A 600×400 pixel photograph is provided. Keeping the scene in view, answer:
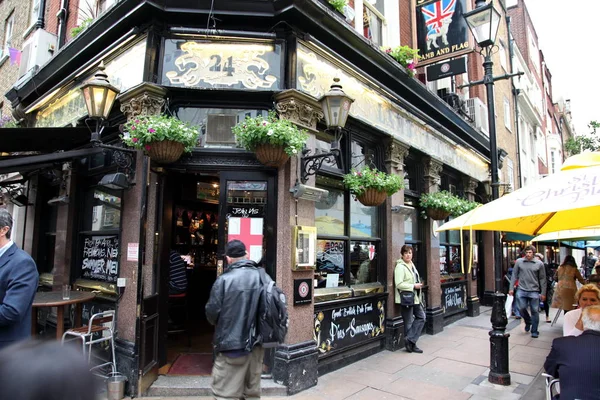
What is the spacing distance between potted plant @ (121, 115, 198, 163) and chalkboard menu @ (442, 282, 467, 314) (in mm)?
7851

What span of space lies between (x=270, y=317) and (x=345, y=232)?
3.67 m

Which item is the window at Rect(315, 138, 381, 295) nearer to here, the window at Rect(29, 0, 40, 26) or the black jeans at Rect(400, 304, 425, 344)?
the black jeans at Rect(400, 304, 425, 344)

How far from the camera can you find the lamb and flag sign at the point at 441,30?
368 inches

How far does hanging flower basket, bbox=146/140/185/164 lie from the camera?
528cm

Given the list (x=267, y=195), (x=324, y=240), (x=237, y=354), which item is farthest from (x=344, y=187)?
(x=237, y=354)

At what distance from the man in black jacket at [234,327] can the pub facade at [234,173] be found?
1.73m

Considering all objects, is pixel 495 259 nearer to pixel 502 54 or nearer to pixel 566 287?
pixel 566 287

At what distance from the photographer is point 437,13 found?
9.98 metres

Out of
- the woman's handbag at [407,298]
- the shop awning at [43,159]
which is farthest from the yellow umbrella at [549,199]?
the shop awning at [43,159]

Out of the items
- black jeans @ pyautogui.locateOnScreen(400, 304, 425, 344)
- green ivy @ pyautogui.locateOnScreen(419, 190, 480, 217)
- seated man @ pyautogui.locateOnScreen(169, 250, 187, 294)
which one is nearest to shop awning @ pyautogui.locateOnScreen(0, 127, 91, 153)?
seated man @ pyautogui.locateOnScreen(169, 250, 187, 294)

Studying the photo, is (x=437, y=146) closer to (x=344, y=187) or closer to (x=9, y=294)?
(x=344, y=187)

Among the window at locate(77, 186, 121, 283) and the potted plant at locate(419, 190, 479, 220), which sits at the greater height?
the potted plant at locate(419, 190, 479, 220)

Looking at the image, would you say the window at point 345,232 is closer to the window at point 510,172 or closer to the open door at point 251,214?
the open door at point 251,214

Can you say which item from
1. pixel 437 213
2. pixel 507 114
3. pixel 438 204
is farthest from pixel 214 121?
pixel 507 114
